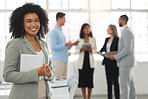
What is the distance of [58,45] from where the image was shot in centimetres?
460

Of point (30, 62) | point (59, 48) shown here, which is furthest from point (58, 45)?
point (30, 62)

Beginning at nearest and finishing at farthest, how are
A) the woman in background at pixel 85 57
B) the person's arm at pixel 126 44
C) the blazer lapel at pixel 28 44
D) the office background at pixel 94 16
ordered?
the blazer lapel at pixel 28 44
the person's arm at pixel 126 44
the woman in background at pixel 85 57
the office background at pixel 94 16

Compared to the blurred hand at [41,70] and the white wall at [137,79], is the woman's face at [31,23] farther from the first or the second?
the white wall at [137,79]

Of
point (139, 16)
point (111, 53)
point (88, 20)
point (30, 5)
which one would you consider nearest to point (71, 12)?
point (88, 20)

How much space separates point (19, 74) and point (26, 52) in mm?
167

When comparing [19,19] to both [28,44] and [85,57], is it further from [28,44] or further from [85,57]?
[85,57]

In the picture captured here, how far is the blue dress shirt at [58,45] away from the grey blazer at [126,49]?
1.01 m

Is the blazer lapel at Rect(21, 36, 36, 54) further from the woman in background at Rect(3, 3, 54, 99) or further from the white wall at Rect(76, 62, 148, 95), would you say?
the white wall at Rect(76, 62, 148, 95)

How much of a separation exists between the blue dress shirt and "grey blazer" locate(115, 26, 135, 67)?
1009mm

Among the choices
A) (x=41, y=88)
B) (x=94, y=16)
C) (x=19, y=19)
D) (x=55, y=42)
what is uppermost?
(x=94, y=16)

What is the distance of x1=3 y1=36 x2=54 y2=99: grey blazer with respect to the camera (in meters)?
1.66

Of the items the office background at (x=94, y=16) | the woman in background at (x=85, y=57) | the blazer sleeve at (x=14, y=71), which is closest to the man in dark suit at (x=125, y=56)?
the woman in background at (x=85, y=57)

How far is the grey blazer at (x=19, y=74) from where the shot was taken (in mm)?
1658

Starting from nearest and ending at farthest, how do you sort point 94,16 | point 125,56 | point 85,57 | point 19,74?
1. point 19,74
2. point 125,56
3. point 85,57
4. point 94,16
